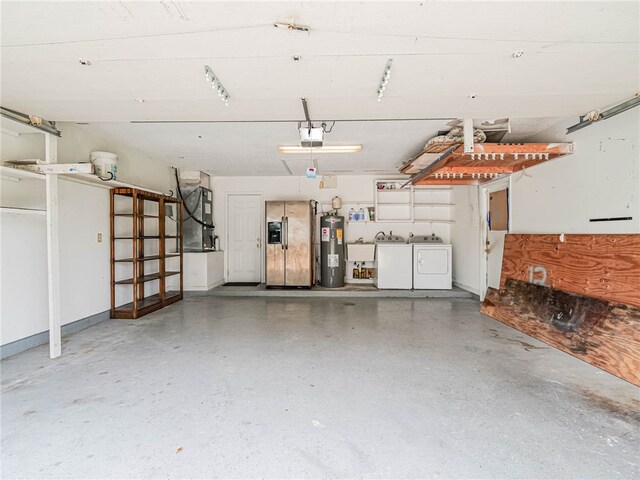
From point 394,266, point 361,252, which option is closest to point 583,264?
point 394,266

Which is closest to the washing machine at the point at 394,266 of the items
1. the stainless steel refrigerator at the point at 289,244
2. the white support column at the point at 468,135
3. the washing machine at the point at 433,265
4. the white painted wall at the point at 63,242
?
the washing machine at the point at 433,265

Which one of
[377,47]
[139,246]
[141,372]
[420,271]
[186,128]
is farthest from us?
[420,271]

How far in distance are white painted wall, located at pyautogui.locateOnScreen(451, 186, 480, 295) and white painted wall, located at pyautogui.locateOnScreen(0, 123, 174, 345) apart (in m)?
5.97

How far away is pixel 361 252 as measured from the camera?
6.41m

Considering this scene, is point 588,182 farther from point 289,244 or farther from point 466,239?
point 289,244

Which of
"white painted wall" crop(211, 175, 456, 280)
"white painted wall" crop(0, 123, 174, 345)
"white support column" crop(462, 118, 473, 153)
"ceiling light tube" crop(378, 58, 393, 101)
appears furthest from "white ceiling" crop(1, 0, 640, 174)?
"white painted wall" crop(211, 175, 456, 280)

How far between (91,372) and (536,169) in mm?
5488

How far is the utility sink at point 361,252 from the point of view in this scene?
6.38 m

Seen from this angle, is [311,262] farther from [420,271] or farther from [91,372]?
[91,372]

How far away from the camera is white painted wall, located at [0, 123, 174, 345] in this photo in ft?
9.66

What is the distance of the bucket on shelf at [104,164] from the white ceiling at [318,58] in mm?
869

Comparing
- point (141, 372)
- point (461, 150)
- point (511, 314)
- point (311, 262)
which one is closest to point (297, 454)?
point (141, 372)

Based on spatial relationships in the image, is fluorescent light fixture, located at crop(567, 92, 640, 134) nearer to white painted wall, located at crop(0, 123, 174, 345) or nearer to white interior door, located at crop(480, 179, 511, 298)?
white interior door, located at crop(480, 179, 511, 298)

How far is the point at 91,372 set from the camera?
2.60 metres
